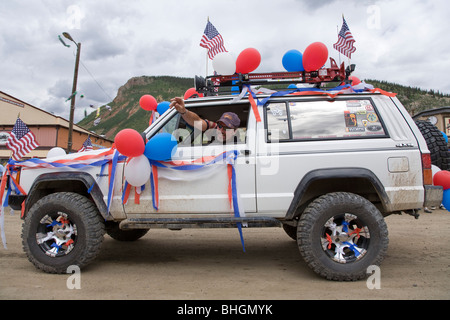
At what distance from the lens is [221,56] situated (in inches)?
154

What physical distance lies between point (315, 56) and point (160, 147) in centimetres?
214

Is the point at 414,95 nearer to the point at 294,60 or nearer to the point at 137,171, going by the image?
the point at 294,60

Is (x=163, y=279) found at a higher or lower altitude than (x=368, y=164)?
lower

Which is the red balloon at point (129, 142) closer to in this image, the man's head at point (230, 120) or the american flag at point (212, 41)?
the man's head at point (230, 120)

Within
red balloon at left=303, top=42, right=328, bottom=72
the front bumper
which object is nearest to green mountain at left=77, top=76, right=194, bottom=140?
red balloon at left=303, top=42, right=328, bottom=72

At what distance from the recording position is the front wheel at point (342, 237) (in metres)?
3.14

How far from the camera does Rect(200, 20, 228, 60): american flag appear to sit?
190 inches

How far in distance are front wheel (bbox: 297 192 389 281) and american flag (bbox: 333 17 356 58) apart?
2.35m

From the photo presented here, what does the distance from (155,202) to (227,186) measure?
0.84m

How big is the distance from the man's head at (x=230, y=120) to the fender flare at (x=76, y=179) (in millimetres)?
1677

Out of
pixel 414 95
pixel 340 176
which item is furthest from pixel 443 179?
pixel 414 95

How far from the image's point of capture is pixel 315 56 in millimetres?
3680
